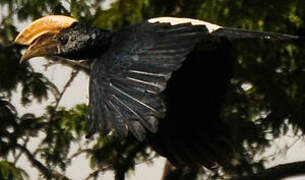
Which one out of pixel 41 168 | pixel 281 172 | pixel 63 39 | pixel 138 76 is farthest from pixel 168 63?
pixel 41 168

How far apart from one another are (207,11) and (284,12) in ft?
1.53

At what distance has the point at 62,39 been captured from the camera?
786 centimetres

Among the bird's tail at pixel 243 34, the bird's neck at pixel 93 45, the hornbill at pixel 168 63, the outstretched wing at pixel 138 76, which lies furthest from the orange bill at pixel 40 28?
the bird's tail at pixel 243 34

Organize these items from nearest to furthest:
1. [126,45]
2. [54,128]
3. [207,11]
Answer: [126,45], [207,11], [54,128]

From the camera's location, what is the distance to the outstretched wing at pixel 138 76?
7.16m

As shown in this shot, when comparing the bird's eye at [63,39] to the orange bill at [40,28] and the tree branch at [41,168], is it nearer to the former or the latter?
the orange bill at [40,28]

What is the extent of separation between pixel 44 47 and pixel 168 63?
0.80 meters

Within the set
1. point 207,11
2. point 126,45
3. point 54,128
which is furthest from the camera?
point 54,128

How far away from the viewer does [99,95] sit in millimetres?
7398

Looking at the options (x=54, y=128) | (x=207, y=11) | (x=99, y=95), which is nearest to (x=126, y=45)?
(x=99, y=95)

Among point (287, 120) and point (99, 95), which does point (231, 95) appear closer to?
point (287, 120)

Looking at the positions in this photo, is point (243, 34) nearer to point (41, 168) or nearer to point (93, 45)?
point (93, 45)

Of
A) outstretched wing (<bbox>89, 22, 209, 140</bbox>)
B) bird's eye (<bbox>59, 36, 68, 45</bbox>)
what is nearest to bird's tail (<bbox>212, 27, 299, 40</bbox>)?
outstretched wing (<bbox>89, 22, 209, 140</bbox>)

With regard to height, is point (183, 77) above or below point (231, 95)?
above
